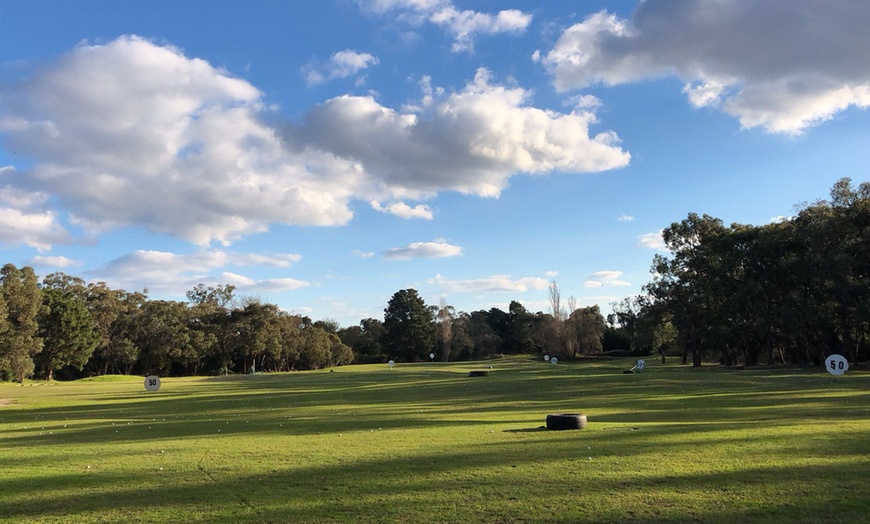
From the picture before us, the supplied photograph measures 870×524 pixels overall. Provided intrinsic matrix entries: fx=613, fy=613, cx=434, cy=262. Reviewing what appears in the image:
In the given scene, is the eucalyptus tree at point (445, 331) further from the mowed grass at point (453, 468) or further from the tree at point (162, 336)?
the mowed grass at point (453, 468)

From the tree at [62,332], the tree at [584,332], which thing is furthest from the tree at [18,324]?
the tree at [584,332]

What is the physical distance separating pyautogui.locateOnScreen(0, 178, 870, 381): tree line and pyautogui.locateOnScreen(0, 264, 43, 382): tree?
134mm

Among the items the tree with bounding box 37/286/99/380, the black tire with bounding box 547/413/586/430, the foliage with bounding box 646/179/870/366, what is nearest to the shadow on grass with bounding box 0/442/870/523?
the black tire with bounding box 547/413/586/430

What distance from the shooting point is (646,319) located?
71125 mm

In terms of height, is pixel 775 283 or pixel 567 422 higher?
pixel 775 283

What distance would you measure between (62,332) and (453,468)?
8048 cm

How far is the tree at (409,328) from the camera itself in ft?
438

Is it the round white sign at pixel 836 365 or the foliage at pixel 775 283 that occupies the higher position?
the foliage at pixel 775 283

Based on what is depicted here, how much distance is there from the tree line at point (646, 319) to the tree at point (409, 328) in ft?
1.61

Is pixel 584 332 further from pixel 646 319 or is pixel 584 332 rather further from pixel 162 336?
pixel 162 336

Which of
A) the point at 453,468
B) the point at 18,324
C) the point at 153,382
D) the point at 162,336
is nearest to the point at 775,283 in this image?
the point at 153,382

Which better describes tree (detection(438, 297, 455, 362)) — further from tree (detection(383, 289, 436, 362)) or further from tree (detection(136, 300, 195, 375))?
tree (detection(136, 300, 195, 375))

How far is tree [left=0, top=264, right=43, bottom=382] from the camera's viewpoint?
60438 millimetres

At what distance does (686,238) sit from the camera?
219 ft
